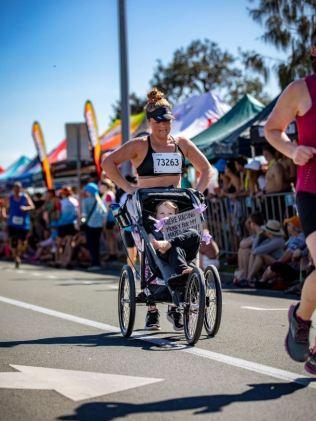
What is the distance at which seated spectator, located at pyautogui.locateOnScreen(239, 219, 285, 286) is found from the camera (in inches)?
503

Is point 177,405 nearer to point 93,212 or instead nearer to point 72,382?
point 72,382

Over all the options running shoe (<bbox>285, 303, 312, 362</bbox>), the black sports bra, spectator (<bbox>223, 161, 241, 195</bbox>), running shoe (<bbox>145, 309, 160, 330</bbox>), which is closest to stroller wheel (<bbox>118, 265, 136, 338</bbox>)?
running shoe (<bbox>145, 309, 160, 330</bbox>)

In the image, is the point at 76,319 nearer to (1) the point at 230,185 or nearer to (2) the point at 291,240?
(2) the point at 291,240

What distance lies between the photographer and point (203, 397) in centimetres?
482

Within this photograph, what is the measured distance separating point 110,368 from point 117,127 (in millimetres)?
22306

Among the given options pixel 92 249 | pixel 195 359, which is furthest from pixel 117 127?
pixel 195 359

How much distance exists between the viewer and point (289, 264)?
12.1 m

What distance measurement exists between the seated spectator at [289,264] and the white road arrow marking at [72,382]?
6.56m

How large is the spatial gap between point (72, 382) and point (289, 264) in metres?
7.22

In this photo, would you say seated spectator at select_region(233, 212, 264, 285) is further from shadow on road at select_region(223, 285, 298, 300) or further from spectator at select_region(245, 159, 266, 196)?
spectator at select_region(245, 159, 266, 196)

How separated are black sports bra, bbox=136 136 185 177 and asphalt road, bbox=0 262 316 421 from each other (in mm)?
1472

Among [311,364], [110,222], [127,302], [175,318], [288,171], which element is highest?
[288,171]

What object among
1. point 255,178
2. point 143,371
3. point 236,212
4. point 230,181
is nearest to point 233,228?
point 236,212

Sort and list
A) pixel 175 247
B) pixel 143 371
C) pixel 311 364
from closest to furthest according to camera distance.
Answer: pixel 311 364 → pixel 143 371 → pixel 175 247
